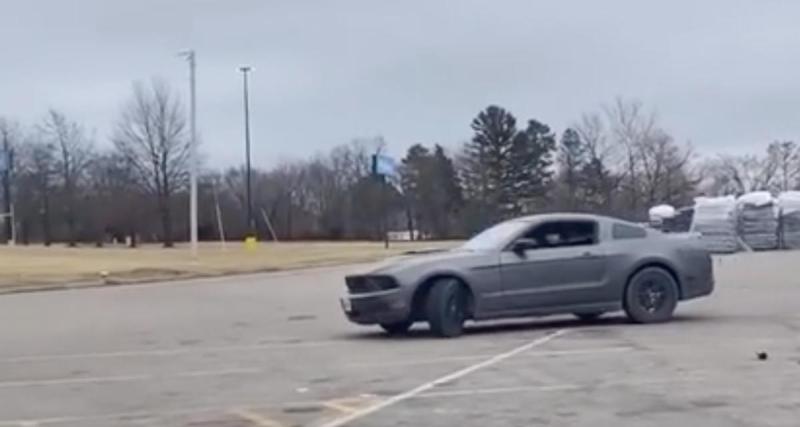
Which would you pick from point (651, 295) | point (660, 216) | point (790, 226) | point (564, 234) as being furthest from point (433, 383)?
point (660, 216)

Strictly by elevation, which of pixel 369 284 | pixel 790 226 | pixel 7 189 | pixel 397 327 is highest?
pixel 7 189

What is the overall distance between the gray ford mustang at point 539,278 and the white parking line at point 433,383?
1.14 m

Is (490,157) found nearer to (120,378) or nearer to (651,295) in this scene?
(651,295)

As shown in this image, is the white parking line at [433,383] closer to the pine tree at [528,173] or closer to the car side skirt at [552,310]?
the car side skirt at [552,310]

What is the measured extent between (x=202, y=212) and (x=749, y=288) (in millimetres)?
82022

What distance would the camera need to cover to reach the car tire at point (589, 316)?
19161mm

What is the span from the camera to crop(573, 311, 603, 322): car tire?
19161 mm

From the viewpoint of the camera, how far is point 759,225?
58688mm

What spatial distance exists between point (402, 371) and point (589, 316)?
6.35m

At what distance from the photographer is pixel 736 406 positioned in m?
10.7

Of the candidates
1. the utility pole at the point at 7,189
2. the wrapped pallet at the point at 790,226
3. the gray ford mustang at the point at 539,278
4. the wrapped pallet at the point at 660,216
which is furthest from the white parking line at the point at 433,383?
the utility pole at the point at 7,189

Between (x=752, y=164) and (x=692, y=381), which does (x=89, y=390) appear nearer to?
(x=692, y=381)

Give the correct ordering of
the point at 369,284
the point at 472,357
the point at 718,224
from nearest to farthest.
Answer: the point at 472,357 → the point at 369,284 → the point at 718,224

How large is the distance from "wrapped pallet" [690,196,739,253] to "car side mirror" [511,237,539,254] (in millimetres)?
36898
